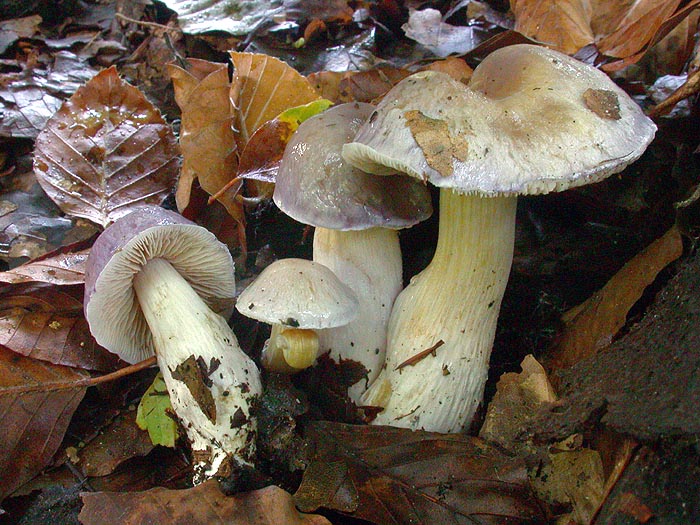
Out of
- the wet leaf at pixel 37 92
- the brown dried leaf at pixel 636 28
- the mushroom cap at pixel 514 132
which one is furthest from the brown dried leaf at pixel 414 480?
the wet leaf at pixel 37 92

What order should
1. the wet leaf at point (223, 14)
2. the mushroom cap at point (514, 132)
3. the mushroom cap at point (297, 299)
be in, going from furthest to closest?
the wet leaf at point (223, 14) < the mushroom cap at point (297, 299) < the mushroom cap at point (514, 132)

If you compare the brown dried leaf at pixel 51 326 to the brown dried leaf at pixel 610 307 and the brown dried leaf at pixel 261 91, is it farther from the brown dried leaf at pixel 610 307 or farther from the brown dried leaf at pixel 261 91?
the brown dried leaf at pixel 610 307

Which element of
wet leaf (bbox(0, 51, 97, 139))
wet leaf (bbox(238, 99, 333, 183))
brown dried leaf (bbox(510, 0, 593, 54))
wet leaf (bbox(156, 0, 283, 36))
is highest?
brown dried leaf (bbox(510, 0, 593, 54))

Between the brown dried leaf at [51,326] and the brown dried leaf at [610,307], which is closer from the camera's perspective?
the brown dried leaf at [610,307]

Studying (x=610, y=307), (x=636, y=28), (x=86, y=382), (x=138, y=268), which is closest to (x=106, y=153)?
(x=138, y=268)

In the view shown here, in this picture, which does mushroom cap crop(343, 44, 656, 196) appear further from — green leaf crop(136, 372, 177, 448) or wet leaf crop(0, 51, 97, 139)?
wet leaf crop(0, 51, 97, 139)

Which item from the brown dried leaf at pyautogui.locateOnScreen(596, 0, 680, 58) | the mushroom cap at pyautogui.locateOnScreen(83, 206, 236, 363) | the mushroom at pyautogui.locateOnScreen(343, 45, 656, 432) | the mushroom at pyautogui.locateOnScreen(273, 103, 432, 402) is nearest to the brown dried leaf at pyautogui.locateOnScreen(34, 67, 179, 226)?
the mushroom cap at pyautogui.locateOnScreen(83, 206, 236, 363)
